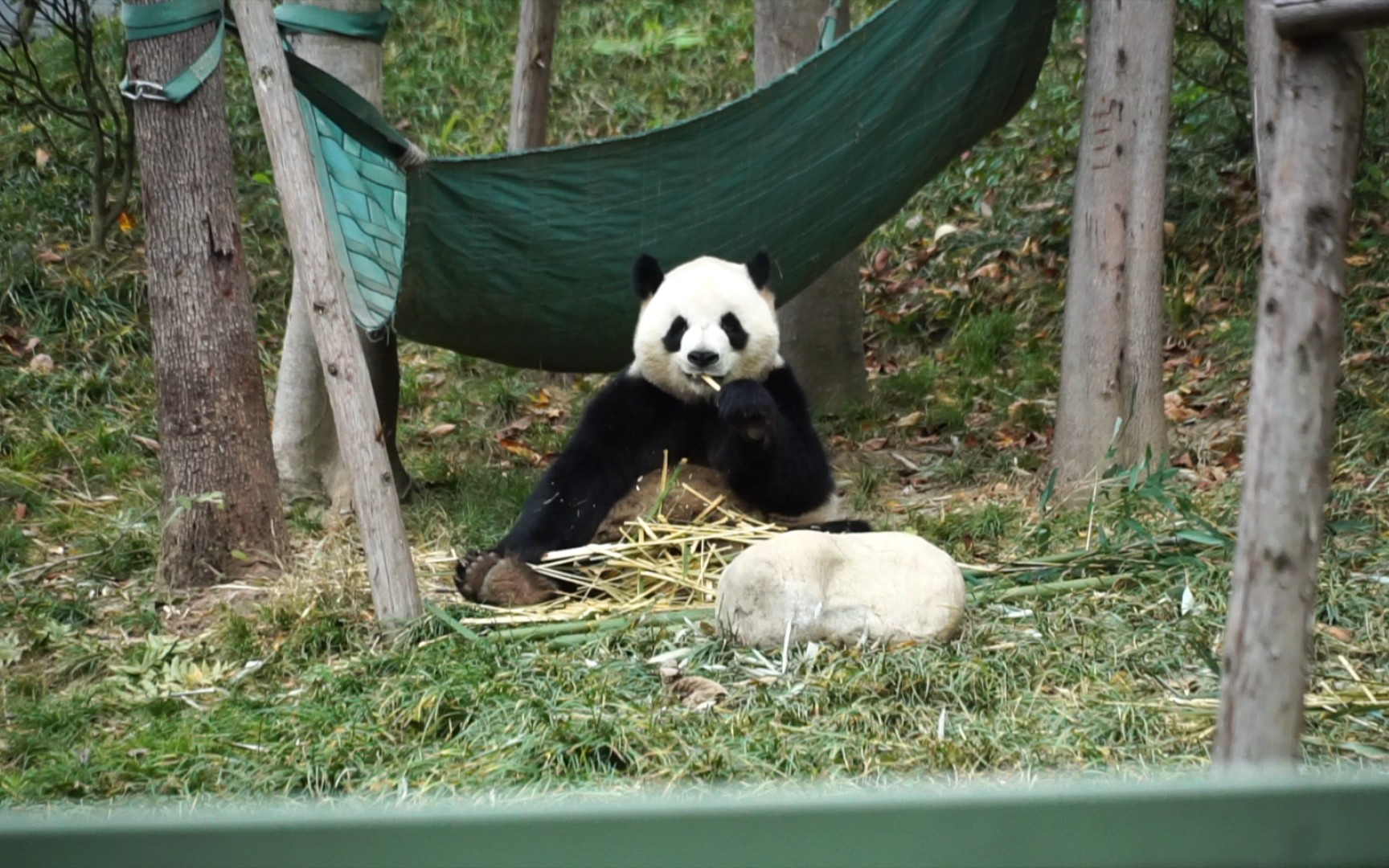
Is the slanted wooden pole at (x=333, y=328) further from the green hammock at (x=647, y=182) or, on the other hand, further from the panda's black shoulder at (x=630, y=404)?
the panda's black shoulder at (x=630, y=404)

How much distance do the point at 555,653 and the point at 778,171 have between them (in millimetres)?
2116

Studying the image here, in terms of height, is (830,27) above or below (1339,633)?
above

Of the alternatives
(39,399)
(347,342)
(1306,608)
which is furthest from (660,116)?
(1306,608)

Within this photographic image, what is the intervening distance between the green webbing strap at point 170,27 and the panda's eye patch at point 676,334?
5.37 ft

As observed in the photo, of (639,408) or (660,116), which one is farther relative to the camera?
(660,116)

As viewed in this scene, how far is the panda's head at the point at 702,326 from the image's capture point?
4590 millimetres

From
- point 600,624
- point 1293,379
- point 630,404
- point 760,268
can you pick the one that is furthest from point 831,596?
point 1293,379

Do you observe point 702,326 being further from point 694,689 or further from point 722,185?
point 694,689

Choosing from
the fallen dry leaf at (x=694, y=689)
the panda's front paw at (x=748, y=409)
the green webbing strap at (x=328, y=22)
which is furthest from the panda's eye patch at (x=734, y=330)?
the green webbing strap at (x=328, y=22)

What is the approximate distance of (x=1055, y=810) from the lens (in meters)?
1.05

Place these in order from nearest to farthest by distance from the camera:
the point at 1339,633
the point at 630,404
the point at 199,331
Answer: the point at 1339,633
the point at 199,331
the point at 630,404

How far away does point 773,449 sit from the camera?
14.9 feet

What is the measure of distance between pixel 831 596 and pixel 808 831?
2.65 metres

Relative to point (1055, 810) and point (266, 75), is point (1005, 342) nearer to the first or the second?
point (266, 75)
